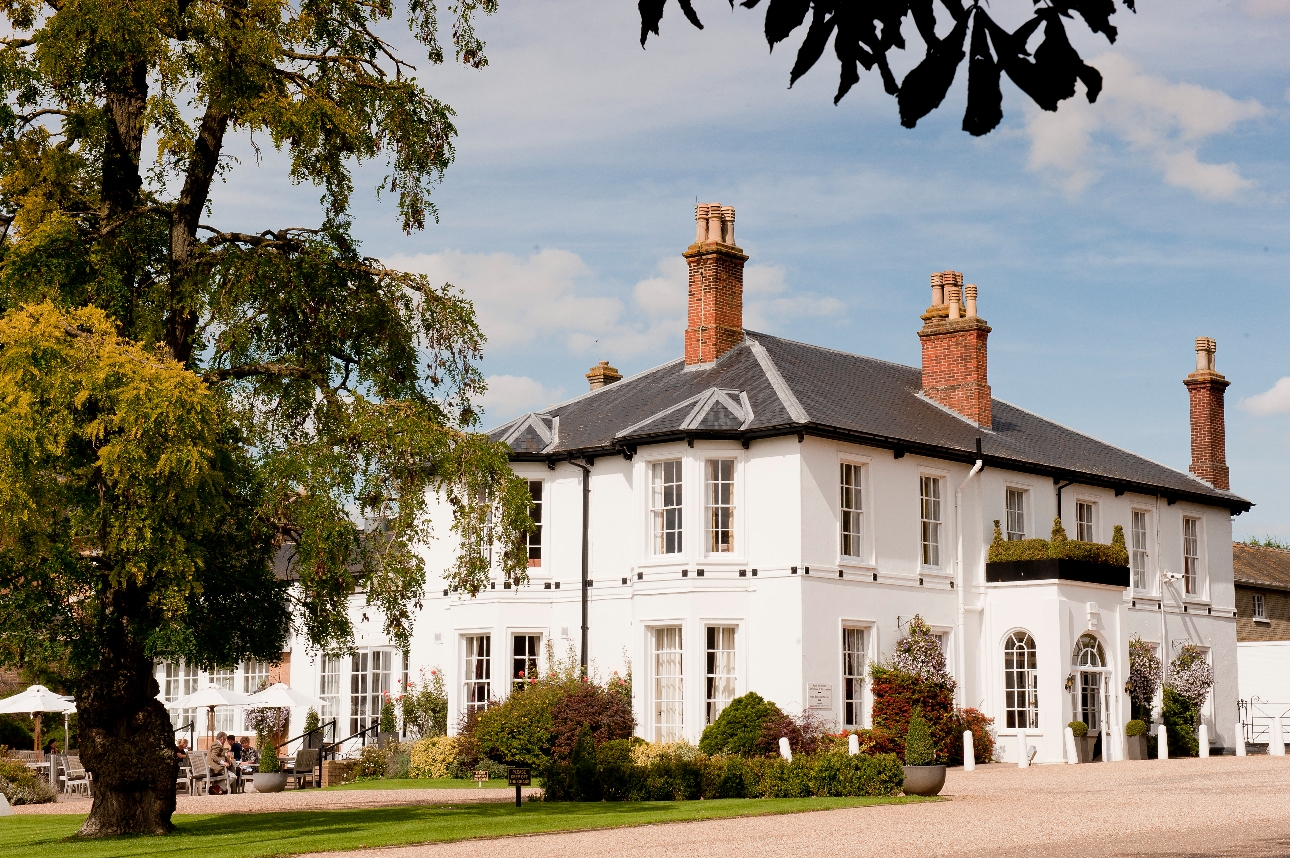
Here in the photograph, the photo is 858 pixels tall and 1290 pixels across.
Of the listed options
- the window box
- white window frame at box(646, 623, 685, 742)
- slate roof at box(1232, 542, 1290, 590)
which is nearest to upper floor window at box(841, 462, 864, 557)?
white window frame at box(646, 623, 685, 742)

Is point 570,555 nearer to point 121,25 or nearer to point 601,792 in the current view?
point 601,792

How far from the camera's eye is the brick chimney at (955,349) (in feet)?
104

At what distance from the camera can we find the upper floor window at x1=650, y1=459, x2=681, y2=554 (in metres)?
27.5

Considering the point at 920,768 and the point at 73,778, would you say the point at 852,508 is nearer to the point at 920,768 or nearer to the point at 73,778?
the point at 920,768

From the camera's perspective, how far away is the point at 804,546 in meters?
26.5

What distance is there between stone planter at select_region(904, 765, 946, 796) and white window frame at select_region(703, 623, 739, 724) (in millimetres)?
6689

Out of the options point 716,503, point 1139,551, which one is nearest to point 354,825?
point 716,503

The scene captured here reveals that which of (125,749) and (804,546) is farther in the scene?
(804,546)

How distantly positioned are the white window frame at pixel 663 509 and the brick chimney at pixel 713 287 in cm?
392

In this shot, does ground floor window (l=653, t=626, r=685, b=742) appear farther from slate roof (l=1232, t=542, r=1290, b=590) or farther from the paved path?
slate roof (l=1232, t=542, r=1290, b=590)

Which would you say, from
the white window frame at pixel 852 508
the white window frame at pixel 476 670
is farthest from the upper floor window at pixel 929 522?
the white window frame at pixel 476 670

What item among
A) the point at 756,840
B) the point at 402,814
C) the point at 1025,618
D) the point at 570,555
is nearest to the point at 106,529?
the point at 402,814

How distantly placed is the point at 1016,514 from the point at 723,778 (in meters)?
12.7

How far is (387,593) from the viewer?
56.0 feet
